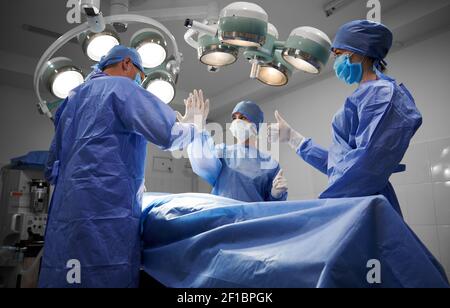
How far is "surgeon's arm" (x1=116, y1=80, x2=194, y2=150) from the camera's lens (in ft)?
4.50

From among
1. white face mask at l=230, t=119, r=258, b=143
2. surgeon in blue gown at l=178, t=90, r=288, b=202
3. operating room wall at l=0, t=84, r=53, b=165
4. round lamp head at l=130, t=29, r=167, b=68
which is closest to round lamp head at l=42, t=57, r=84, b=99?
round lamp head at l=130, t=29, r=167, b=68

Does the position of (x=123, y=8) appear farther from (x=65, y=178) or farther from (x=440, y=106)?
(x=440, y=106)

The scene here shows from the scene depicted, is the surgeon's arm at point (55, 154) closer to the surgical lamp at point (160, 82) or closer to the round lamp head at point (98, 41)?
the round lamp head at point (98, 41)

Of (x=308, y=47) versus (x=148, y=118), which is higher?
(x=308, y=47)

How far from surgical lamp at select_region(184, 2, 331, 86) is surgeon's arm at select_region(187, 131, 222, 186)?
0.49m

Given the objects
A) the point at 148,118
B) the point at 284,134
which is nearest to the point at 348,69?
the point at 284,134

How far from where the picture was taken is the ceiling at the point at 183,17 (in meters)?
2.80

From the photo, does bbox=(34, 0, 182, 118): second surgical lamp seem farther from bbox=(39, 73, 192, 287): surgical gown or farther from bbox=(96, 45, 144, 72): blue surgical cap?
bbox=(39, 73, 192, 287): surgical gown

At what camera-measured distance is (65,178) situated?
1339 mm

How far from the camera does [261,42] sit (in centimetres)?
172

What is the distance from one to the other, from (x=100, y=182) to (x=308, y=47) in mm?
1159

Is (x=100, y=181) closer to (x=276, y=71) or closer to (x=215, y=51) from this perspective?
(x=215, y=51)

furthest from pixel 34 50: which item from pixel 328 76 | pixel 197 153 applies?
pixel 328 76

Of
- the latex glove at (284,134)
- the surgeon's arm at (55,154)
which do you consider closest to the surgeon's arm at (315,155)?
the latex glove at (284,134)
